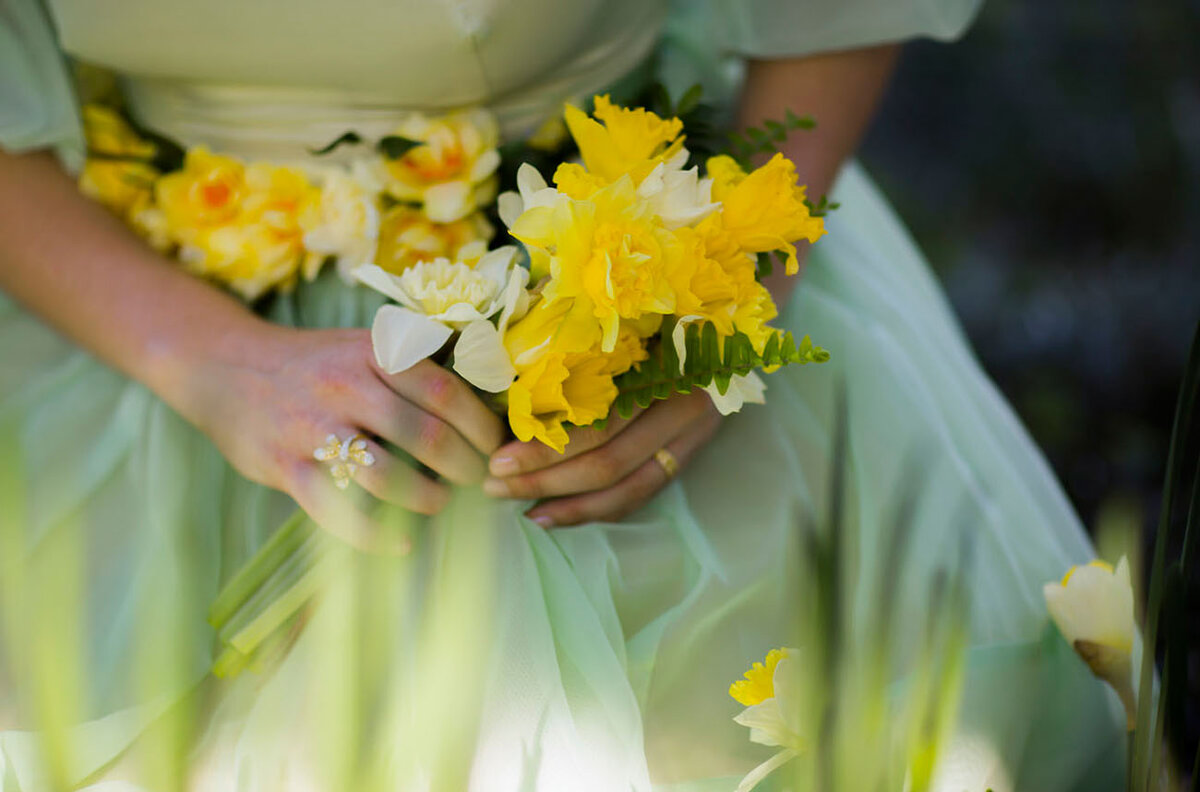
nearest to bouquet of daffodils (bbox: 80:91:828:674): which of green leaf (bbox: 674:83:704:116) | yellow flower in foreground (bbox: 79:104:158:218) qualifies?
green leaf (bbox: 674:83:704:116)

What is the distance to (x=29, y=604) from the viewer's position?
2.37 ft

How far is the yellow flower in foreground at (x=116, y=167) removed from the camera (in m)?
1.00

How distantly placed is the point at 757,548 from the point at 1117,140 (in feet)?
6.69

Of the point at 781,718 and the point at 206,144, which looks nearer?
the point at 781,718

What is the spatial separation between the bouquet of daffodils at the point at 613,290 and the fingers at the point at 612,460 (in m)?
0.08

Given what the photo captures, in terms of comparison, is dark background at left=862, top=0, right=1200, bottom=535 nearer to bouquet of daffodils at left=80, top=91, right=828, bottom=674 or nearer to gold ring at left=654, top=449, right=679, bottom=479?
gold ring at left=654, top=449, right=679, bottom=479

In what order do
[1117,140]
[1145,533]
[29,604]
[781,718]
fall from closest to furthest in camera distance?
[781,718] → [29,604] → [1145,533] → [1117,140]

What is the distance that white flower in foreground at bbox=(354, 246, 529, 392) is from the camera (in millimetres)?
703

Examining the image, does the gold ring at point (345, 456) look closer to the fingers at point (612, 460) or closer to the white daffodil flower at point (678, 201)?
the fingers at point (612, 460)

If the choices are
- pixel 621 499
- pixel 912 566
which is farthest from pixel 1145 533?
pixel 621 499

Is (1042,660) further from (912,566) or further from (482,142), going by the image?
(482,142)

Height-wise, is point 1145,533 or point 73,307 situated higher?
point 73,307

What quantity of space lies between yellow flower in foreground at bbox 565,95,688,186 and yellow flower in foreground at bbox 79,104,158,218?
500 mm

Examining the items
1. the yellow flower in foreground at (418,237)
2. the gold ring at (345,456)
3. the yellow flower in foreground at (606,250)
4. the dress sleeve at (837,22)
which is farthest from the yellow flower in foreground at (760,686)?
the dress sleeve at (837,22)
